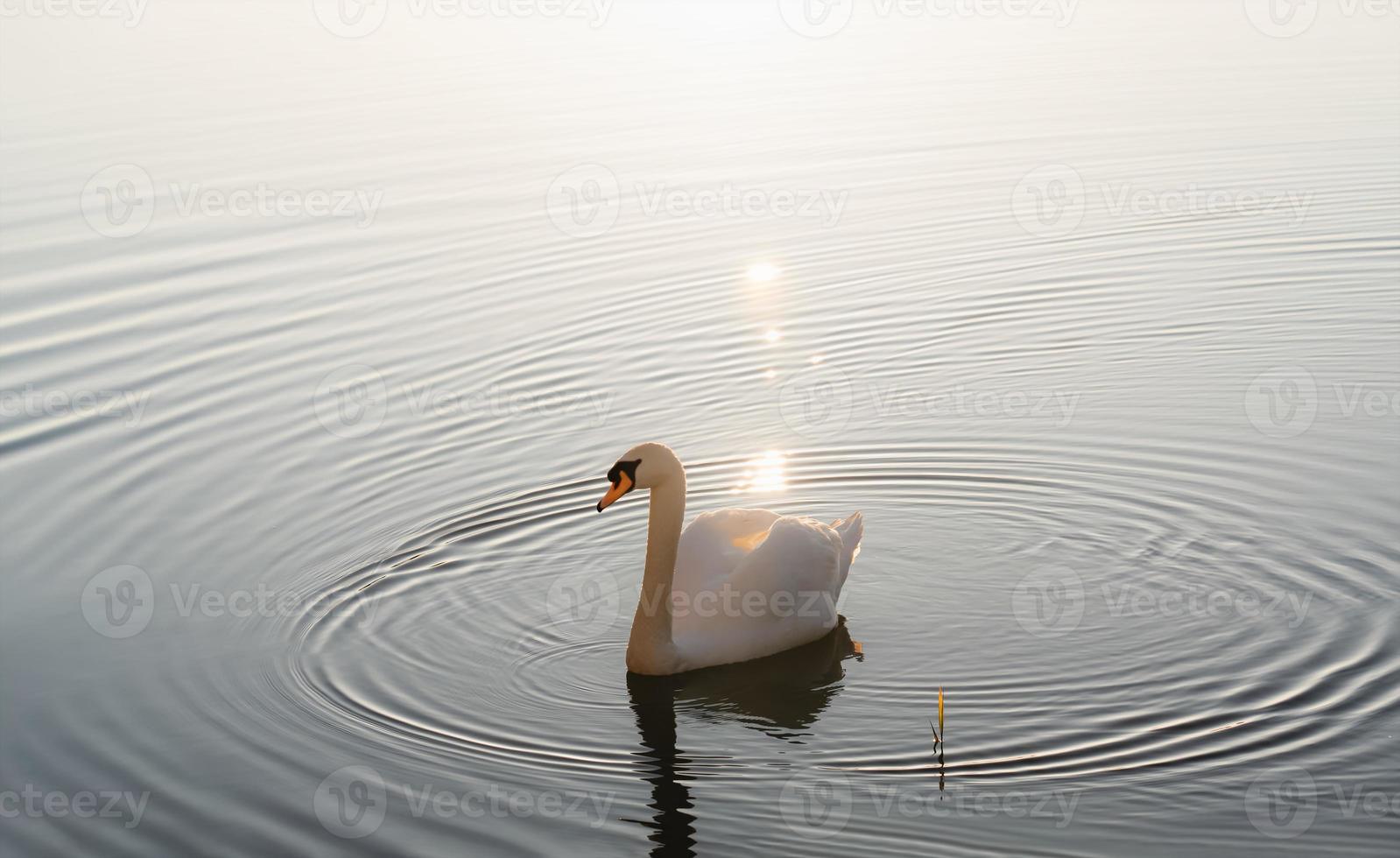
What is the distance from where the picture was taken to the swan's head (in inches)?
399

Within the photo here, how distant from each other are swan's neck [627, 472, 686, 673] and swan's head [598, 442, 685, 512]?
7cm

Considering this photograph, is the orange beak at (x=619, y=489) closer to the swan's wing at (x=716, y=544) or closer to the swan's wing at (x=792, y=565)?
the swan's wing at (x=716, y=544)

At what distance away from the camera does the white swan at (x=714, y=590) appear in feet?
33.6

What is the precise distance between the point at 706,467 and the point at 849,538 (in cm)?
286

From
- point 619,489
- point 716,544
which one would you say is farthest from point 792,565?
point 619,489

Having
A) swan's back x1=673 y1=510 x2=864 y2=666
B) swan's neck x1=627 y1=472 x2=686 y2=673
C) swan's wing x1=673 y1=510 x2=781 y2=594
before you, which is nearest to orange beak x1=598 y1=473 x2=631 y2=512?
swan's neck x1=627 y1=472 x2=686 y2=673

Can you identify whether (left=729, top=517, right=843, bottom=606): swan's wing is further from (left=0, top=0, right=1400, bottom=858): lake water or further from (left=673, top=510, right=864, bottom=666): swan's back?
(left=0, top=0, right=1400, bottom=858): lake water

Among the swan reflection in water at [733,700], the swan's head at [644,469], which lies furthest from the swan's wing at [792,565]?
the swan's head at [644,469]

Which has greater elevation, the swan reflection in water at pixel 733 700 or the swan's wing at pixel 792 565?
the swan's wing at pixel 792 565

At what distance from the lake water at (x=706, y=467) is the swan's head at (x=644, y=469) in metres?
1.25

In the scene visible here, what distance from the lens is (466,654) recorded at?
10617 mm

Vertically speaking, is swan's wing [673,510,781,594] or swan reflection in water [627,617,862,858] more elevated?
swan's wing [673,510,781,594]

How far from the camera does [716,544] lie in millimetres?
11055

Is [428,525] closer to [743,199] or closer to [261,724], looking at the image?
[261,724]
